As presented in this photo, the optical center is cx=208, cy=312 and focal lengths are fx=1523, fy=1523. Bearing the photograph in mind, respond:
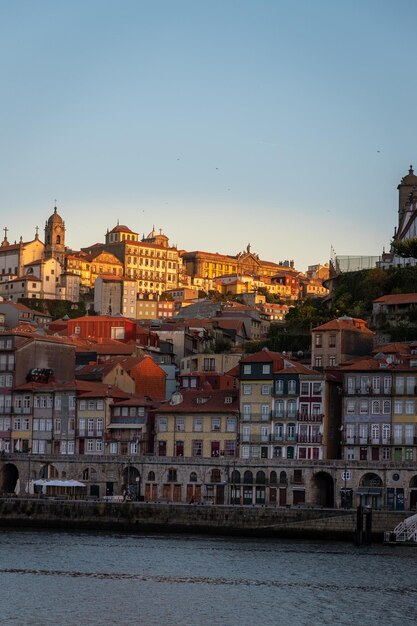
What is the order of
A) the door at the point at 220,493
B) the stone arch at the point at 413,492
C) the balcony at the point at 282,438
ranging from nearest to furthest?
1. the stone arch at the point at 413,492
2. the door at the point at 220,493
3. the balcony at the point at 282,438

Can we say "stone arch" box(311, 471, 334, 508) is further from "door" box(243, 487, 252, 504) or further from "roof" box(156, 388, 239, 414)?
"roof" box(156, 388, 239, 414)

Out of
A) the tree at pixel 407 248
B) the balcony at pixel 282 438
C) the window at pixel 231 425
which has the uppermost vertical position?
the tree at pixel 407 248

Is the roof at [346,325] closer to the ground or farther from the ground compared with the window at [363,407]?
farther from the ground

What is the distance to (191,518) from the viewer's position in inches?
3489

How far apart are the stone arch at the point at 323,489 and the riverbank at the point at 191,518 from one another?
8584mm

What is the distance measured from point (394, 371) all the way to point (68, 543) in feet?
86.3

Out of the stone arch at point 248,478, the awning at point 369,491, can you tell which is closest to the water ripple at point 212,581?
the awning at point 369,491

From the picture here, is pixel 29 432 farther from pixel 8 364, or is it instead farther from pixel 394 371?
pixel 394 371

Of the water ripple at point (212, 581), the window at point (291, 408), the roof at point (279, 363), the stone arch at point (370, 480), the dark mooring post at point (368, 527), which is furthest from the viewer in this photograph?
the roof at point (279, 363)

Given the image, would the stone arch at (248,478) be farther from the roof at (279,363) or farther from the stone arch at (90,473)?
the stone arch at (90,473)

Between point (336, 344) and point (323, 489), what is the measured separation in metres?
20.9

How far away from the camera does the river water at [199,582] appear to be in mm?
60500

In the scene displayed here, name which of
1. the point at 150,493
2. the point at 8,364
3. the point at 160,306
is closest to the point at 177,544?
the point at 150,493

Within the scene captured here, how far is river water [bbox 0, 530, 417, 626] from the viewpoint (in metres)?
60.5
